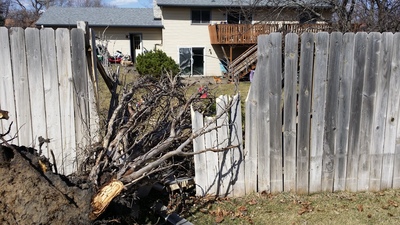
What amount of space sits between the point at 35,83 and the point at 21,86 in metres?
0.15

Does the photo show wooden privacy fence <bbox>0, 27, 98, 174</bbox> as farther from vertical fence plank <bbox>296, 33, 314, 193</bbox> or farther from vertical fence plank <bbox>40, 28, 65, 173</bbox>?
vertical fence plank <bbox>296, 33, 314, 193</bbox>

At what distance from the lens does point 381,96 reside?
449 cm

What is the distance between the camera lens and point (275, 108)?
438 centimetres

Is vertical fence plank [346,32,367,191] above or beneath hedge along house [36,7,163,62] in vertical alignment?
beneath

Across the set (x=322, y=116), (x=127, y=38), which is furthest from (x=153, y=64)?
(x=322, y=116)

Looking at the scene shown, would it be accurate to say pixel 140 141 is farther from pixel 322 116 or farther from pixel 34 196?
pixel 322 116

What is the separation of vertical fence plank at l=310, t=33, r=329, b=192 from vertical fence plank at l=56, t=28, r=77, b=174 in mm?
2772

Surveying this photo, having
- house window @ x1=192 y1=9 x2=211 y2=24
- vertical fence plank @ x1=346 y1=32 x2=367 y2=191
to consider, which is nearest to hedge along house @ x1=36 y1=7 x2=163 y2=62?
house window @ x1=192 y1=9 x2=211 y2=24

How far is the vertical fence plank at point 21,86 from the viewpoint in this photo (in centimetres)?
423

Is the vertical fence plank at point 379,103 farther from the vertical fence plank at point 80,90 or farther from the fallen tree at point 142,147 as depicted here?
the vertical fence plank at point 80,90

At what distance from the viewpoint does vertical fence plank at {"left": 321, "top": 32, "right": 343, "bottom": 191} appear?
432 cm

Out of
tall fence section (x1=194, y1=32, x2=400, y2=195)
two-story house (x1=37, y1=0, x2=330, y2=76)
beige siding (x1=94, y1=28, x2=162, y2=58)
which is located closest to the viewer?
tall fence section (x1=194, y1=32, x2=400, y2=195)

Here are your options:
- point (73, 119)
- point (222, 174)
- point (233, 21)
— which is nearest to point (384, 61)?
point (222, 174)

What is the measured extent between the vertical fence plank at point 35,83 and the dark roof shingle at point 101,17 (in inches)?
955
